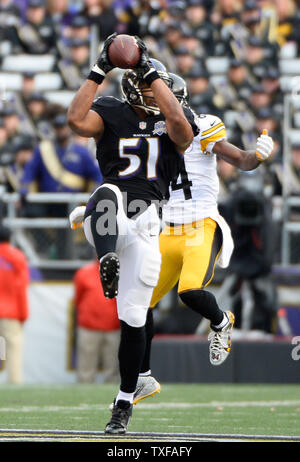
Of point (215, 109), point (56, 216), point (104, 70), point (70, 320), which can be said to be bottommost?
point (70, 320)

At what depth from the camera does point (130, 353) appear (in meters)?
5.42

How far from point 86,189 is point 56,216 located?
0.51 metres

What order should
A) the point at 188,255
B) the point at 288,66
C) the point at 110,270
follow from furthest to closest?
the point at 288,66 < the point at 188,255 < the point at 110,270

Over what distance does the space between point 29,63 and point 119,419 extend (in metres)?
9.24

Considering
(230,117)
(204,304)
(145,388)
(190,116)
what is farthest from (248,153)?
(230,117)

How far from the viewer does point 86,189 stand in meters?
10.8

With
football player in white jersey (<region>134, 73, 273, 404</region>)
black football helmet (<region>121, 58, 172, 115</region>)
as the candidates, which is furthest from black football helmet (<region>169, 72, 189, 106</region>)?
black football helmet (<region>121, 58, 172, 115</region>)

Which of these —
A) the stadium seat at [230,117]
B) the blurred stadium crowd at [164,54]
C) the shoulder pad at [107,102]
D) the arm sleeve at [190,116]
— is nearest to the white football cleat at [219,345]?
the arm sleeve at [190,116]

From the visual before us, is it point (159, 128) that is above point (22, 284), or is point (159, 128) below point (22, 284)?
above

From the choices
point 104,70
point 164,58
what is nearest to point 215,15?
point 164,58

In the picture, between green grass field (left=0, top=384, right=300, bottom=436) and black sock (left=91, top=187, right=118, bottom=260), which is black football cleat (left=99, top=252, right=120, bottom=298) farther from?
green grass field (left=0, top=384, right=300, bottom=436)

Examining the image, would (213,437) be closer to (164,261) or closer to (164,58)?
(164,261)

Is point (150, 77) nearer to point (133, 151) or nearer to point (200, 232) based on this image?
A: point (133, 151)

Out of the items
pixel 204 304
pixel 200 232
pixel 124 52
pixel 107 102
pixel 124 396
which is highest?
pixel 124 52
